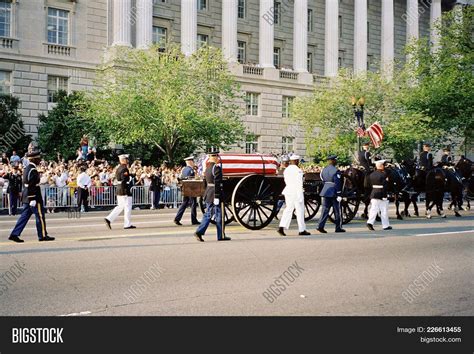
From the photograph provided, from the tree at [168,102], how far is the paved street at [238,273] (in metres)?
16.5

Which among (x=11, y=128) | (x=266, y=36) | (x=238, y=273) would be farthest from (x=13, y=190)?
(x=266, y=36)

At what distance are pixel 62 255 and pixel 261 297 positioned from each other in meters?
4.86

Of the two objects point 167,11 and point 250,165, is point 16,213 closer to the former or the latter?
point 250,165

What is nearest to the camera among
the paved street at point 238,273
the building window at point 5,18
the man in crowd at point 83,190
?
the paved street at point 238,273

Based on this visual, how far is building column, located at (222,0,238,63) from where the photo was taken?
152 ft

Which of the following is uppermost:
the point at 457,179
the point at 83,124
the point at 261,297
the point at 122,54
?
the point at 122,54

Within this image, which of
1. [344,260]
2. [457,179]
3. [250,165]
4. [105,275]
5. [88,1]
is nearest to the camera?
[105,275]

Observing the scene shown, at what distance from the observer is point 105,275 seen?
9.30 metres

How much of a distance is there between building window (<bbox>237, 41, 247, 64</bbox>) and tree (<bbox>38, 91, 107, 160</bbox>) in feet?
60.0

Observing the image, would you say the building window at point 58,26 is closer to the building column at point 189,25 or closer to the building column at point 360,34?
the building column at point 189,25

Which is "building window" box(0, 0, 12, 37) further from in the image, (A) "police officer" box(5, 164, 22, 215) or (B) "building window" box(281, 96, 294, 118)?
(B) "building window" box(281, 96, 294, 118)

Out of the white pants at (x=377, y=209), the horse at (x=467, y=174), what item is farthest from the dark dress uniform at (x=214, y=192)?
the horse at (x=467, y=174)

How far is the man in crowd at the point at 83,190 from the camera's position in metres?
24.0

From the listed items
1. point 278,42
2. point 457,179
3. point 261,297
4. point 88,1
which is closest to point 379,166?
point 457,179
